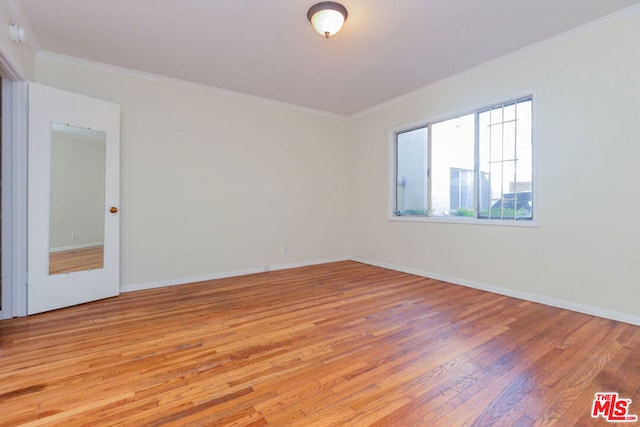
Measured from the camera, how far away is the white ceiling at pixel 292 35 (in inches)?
98.5

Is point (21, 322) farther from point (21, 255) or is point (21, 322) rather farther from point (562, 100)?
point (562, 100)

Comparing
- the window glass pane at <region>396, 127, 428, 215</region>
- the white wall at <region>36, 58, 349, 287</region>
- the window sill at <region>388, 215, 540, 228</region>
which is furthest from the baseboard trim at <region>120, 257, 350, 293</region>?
the window glass pane at <region>396, 127, 428, 215</region>

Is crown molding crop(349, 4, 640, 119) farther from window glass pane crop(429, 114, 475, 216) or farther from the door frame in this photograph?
the door frame

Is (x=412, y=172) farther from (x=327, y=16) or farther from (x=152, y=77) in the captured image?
(x=152, y=77)

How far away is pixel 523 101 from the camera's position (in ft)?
10.8

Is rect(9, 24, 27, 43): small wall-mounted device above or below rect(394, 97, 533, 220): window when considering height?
above

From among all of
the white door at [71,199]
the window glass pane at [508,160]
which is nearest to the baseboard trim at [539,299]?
the window glass pane at [508,160]

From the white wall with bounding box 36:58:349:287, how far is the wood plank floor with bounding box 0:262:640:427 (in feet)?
3.31

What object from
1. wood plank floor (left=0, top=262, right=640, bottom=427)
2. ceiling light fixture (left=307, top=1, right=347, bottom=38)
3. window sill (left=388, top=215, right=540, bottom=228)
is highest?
ceiling light fixture (left=307, top=1, right=347, bottom=38)

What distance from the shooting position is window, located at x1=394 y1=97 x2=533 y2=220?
330cm

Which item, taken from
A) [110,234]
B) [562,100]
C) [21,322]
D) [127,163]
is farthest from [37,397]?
[562,100]

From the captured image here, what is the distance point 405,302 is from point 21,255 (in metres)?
3.84

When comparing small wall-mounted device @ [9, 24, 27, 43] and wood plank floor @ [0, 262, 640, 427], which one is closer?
wood plank floor @ [0, 262, 640, 427]

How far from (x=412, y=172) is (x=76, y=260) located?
4577 mm
